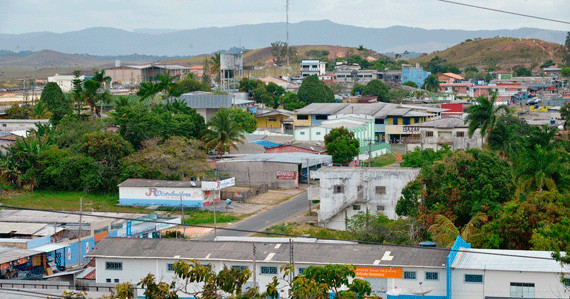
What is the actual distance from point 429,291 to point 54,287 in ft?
33.1

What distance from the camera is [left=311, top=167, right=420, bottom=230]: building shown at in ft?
108

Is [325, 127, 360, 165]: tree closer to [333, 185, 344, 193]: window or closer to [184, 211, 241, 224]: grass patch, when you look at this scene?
[184, 211, 241, 224]: grass patch

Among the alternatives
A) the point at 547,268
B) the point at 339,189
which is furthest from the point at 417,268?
the point at 339,189

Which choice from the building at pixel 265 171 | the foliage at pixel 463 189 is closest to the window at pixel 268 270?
the foliage at pixel 463 189

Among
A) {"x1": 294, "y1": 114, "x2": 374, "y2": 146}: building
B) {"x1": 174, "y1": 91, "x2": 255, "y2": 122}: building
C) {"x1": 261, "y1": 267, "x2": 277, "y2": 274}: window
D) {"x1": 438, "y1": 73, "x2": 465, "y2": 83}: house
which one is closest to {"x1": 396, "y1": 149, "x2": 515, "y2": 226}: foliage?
{"x1": 261, "y1": 267, "x2": 277, "y2": 274}: window

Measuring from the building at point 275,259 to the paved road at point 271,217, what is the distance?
7.30 m

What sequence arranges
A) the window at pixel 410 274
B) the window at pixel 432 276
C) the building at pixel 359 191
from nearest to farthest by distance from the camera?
1. the window at pixel 432 276
2. the window at pixel 410 274
3. the building at pixel 359 191

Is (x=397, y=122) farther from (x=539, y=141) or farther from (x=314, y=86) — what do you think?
(x=539, y=141)

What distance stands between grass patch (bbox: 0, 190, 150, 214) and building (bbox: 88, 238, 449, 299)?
12.8 meters

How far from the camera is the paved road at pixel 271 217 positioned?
32.3 meters

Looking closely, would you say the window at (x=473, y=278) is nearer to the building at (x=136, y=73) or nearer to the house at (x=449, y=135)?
the house at (x=449, y=135)

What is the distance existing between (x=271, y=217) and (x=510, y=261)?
51.8ft

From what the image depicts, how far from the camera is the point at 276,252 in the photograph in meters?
23.4

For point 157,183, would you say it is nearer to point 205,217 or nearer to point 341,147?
point 205,217
